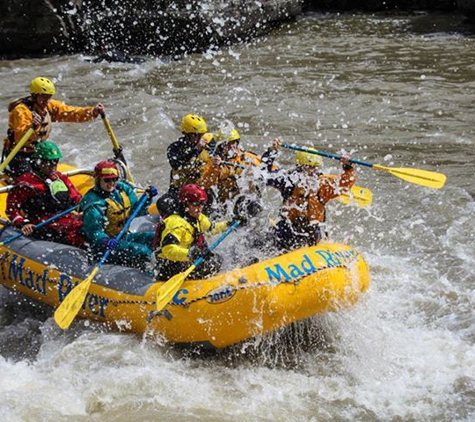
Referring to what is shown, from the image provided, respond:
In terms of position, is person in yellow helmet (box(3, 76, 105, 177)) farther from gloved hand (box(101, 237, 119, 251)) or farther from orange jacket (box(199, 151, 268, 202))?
gloved hand (box(101, 237, 119, 251))

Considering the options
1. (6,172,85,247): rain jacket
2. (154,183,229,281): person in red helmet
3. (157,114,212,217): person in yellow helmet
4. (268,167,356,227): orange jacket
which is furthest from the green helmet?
(268,167,356,227): orange jacket

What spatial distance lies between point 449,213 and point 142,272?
159 inches

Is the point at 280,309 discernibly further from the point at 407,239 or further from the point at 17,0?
the point at 17,0

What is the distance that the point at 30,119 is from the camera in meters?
7.60

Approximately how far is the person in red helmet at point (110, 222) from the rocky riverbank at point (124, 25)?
1047 cm

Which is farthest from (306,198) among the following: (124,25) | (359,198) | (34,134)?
(124,25)

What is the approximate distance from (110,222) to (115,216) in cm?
7

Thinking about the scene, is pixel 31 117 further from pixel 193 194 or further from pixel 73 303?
pixel 193 194

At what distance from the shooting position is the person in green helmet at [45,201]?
22.0 ft

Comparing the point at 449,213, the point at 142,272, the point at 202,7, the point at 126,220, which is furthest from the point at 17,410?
the point at 202,7

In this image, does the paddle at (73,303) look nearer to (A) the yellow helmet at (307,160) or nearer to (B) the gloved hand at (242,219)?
(B) the gloved hand at (242,219)

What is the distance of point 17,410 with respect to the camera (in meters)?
5.36

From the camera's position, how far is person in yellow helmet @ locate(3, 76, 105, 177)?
756cm

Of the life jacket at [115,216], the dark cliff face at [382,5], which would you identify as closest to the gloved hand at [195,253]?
the life jacket at [115,216]
